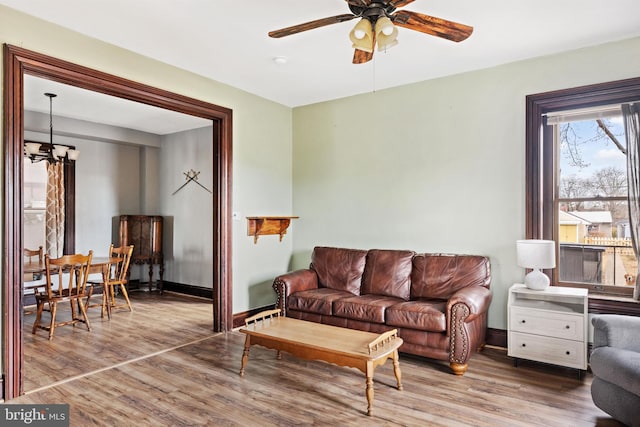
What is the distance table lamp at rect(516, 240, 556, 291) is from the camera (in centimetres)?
336

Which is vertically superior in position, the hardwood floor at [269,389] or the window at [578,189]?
the window at [578,189]

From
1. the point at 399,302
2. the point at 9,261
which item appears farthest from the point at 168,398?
the point at 399,302

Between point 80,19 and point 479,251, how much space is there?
13.2 feet

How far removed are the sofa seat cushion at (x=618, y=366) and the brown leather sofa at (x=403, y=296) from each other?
0.91m

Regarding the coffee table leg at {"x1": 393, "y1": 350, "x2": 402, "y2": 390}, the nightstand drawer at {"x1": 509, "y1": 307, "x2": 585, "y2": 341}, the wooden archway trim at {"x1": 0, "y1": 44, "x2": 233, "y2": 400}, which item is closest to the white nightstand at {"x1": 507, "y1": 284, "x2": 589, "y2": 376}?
the nightstand drawer at {"x1": 509, "y1": 307, "x2": 585, "y2": 341}

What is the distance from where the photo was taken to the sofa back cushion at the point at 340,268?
4457 mm

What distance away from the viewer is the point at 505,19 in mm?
3041

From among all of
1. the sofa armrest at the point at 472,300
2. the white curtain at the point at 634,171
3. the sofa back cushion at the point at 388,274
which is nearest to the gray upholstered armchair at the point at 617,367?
the sofa armrest at the point at 472,300

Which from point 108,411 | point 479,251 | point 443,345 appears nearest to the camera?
point 108,411

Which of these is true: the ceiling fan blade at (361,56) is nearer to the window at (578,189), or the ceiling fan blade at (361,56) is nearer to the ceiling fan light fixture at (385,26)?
the ceiling fan light fixture at (385,26)

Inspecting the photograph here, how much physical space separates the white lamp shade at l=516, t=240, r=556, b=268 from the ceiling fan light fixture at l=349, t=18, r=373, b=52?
2.17 meters

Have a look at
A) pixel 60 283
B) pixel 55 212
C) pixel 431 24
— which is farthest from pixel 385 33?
pixel 55 212

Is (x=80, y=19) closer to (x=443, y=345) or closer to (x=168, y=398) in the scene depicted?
(x=168, y=398)

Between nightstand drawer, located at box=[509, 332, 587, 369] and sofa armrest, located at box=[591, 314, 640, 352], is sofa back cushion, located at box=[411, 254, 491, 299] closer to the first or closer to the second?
nightstand drawer, located at box=[509, 332, 587, 369]
